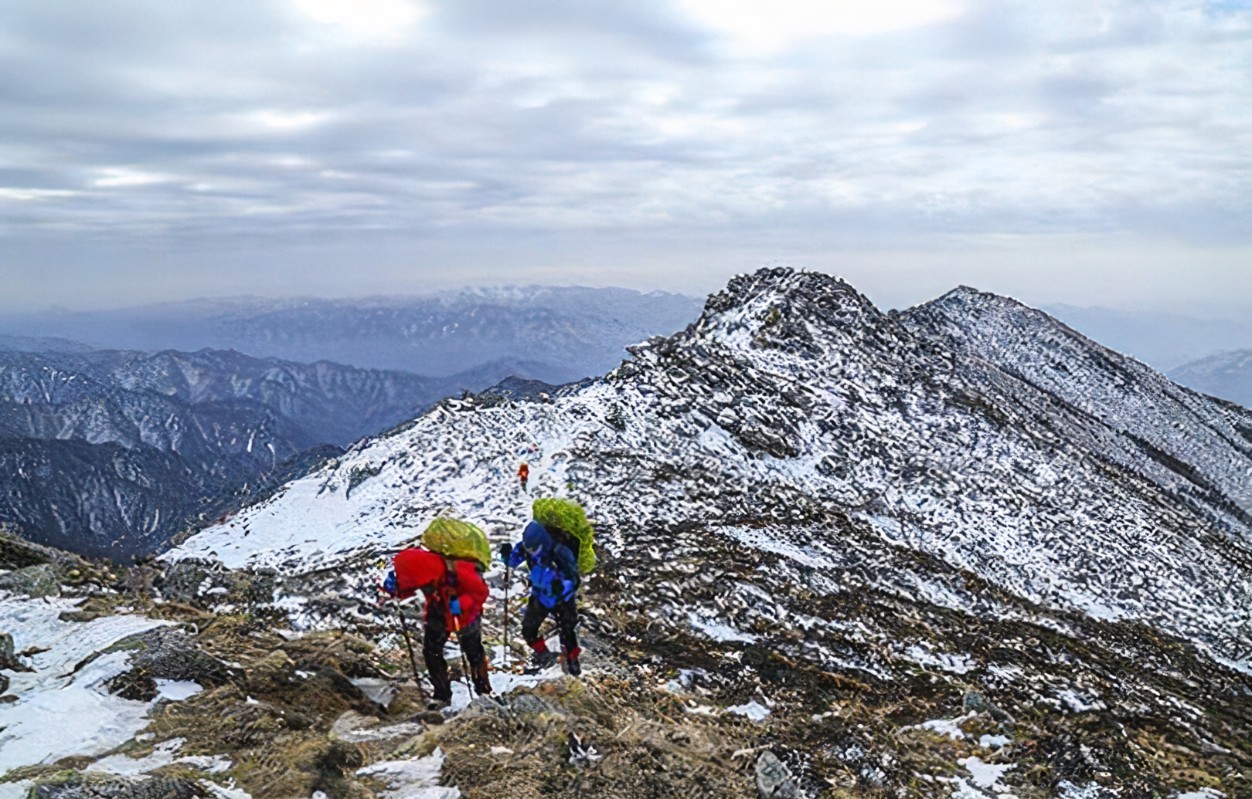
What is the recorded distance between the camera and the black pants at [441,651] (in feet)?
28.7

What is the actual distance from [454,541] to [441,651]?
139 centimetres

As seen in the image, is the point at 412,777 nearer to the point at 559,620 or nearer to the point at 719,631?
the point at 559,620

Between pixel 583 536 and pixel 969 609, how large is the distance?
59.2ft

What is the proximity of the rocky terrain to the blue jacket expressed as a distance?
1.28 m

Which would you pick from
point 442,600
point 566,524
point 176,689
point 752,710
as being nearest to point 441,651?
point 442,600

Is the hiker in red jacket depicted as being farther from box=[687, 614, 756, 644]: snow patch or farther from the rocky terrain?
box=[687, 614, 756, 644]: snow patch

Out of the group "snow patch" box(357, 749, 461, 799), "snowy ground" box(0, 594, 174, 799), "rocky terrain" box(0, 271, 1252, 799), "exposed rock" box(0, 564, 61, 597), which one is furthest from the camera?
"exposed rock" box(0, 564, 61, 597)

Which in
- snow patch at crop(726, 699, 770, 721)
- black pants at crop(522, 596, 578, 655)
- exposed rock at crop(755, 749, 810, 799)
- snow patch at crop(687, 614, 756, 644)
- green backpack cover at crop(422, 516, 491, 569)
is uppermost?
green backpack cover at crop(422, 516, 491, 569)

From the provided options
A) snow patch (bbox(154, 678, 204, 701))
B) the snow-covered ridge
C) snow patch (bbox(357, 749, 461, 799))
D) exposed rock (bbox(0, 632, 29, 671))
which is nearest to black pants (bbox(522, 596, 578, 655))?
snow patch (bbox(357, 749, 461, 799))

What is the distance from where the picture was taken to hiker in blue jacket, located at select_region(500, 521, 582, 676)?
10070mm

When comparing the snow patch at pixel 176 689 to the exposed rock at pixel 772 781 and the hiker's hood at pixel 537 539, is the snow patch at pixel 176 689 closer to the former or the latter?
the hiker's hood at pixel 537 539

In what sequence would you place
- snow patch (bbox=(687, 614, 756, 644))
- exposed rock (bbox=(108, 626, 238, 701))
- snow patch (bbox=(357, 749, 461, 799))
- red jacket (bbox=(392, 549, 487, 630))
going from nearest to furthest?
snow patch (bbox=(357, 749, 461, 799)) < exposed rock (bbox=(108, 626, 238, 701)) < red jacket (bbox=(392, 549, 487, 630)) < snow patch (bbox=(687, 614, 756, 644))

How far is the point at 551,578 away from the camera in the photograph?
33.0 feet

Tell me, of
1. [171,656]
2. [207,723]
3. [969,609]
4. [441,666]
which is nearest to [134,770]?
[207,723]
